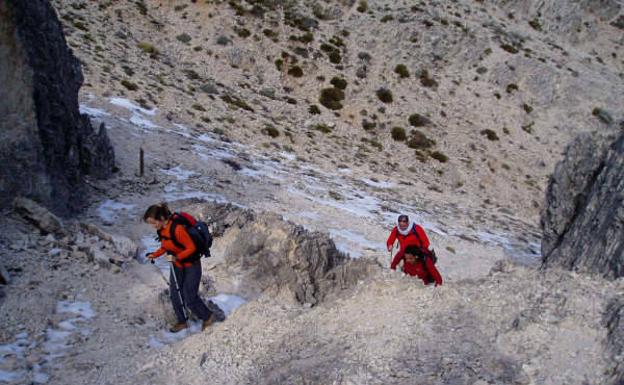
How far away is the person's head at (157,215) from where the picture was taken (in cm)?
702

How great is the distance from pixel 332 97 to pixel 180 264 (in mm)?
26206

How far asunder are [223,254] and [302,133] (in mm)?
16608

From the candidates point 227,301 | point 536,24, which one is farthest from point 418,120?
point 227,301

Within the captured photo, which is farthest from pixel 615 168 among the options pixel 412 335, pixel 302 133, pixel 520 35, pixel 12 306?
pixel 520 35

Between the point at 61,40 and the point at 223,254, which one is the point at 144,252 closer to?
the point at 223,254

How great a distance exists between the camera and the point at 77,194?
12.6 metres

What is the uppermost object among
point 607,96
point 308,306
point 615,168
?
point 607,96

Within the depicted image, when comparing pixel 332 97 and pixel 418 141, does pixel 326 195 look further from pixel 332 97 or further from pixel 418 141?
pixel 332 97

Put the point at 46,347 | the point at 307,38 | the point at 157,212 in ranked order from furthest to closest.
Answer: the point at 307,38 < the point at 46,347 < the point at 157,212

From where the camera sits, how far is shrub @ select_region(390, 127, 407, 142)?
30.5 metres

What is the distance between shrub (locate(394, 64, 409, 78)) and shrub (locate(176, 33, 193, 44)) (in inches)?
550

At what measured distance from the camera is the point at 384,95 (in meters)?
33.3

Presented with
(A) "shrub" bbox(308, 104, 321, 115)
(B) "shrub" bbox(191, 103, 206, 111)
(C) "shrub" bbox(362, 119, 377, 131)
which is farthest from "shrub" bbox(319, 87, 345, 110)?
(B) "shrub" bbox(191, 103, 206, 111)

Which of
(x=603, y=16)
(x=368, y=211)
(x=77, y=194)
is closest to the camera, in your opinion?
(x=77, y=194)
